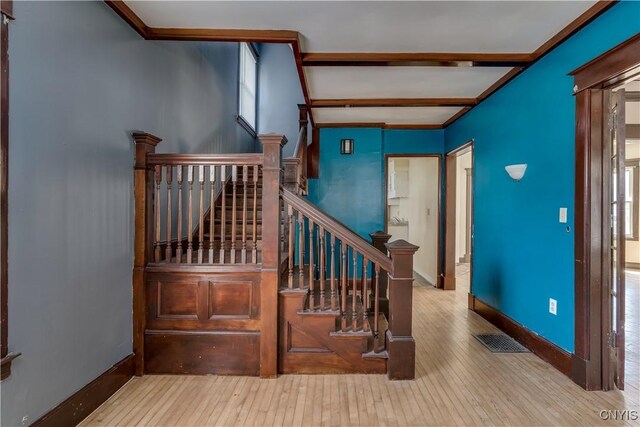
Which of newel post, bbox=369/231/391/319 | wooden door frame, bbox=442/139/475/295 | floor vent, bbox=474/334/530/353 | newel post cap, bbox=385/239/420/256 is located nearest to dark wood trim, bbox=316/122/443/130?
wooden door frame, bbox=442/139/475/295

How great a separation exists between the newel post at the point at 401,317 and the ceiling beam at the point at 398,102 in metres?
2.12

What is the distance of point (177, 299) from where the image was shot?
252 centimetres

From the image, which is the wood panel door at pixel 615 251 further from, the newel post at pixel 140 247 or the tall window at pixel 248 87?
the tall window at pixel 248 87

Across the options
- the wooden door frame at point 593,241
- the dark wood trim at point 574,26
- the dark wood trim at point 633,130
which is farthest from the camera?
the dark wood trim at point 633,130

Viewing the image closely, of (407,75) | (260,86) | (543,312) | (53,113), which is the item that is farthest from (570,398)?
(260,86)

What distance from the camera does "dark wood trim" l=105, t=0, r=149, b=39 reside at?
2121 mm

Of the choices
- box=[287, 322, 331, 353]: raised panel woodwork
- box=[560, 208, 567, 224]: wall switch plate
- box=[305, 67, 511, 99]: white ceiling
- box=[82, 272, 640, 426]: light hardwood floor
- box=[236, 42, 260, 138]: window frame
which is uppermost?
box=[236, 42, 260, 138]: window frame

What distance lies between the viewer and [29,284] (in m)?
1.60

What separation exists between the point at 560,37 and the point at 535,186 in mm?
1143

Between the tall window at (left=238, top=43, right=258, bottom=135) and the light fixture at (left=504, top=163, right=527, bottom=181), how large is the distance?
3775mm

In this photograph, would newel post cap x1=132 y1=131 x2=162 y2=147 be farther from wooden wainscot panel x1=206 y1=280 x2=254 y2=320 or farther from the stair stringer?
the stair stringer

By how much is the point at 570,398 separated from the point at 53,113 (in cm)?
344

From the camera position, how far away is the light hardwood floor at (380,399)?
1974 millimetres

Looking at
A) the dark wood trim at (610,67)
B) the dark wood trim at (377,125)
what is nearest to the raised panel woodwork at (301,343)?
the dark wood trim at (610,67)
